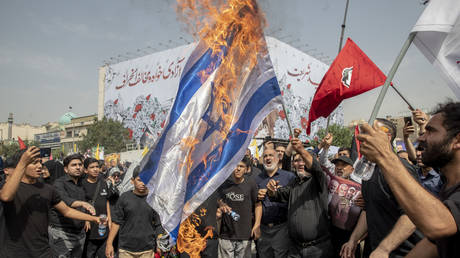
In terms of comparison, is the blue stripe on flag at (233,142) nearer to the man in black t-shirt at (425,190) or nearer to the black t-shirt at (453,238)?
the man in black t-shirt at (425,190)

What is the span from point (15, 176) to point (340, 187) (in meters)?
3.44

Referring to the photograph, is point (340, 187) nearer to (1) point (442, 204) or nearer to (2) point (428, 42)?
(2) point (428, 42)

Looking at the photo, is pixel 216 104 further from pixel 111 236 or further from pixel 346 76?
pixel 111 236

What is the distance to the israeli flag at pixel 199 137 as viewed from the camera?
3727 mm

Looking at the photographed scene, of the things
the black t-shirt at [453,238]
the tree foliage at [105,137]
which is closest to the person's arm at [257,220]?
the black t-shirt at [453,238]

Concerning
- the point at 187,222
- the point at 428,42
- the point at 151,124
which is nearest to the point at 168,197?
the point at 187,222

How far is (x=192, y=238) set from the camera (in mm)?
5059

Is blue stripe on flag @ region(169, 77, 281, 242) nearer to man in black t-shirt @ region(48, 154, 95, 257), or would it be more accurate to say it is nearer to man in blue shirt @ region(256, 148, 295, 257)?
man in blue shirt @ region(256, 148, 295, 257)

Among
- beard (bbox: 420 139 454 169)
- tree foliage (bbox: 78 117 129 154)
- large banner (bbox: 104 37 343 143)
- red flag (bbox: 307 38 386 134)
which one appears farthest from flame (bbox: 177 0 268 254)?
tree foliage (bbox: 78 117 129 154)

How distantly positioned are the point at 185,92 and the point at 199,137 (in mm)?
540

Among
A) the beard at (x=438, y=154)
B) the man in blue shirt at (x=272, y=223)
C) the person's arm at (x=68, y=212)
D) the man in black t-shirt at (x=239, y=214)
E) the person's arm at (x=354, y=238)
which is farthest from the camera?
the man in black t-shirt at (x=239, y=214)

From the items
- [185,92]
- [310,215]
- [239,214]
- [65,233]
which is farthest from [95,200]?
[310,215]

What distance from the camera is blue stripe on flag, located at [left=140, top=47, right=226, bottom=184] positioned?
3857 mm

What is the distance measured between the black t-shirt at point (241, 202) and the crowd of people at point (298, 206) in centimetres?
1
